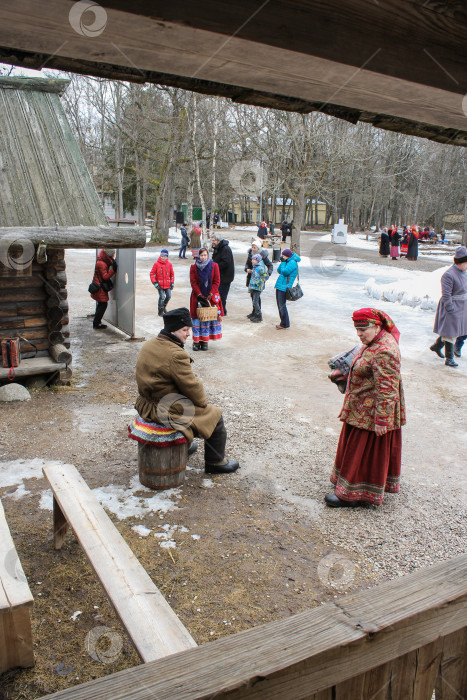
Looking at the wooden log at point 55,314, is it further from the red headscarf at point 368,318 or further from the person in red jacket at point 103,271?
the red headscarf at point 368,318

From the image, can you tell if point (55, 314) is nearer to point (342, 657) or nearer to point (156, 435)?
point (156, 435)

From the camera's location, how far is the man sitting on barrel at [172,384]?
4.52 meters

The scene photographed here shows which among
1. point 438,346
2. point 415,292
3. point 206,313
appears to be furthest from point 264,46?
point 415,292

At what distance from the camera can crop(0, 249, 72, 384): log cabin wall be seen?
7301mm

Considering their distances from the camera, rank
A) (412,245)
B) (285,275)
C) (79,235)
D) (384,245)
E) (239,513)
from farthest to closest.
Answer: (384,245) → (412,245) → (285,275) → (79,235) → (239,513)

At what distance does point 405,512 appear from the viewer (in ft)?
15.7

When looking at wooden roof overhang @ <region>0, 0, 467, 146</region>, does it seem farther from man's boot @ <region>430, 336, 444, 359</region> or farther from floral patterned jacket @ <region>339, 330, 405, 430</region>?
man's boot @ <region>430, 336, 444, 359</region>

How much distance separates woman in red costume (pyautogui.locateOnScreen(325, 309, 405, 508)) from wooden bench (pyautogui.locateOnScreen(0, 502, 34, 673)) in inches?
109

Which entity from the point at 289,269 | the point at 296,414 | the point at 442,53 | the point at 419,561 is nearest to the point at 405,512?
the point at 419,561

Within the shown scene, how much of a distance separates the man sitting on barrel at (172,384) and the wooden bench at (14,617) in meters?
1.81

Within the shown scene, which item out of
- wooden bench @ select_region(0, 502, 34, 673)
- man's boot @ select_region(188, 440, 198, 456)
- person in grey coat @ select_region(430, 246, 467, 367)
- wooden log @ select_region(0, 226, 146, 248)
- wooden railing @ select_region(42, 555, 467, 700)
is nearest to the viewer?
wooden railing @ select_region(42, 555, 467, 700)

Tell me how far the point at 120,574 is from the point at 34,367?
4.82 m

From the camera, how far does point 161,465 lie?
4.87 meters

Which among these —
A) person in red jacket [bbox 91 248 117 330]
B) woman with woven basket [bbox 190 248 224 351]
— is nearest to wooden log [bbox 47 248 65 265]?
woman with woven basket [bbox 190 248 224 351]
